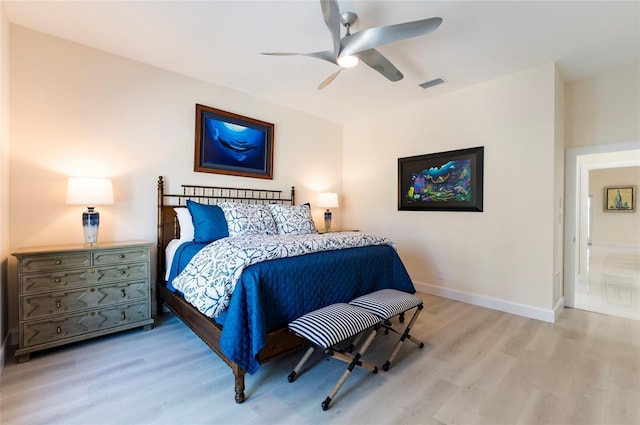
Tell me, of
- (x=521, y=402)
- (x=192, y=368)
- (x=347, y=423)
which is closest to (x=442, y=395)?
(x=521, y=402)

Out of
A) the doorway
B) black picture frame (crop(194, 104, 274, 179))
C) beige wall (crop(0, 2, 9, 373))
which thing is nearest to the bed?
black picture frame (crop(194, 104, 274, 179))

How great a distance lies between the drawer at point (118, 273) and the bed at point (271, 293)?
0.25 metres

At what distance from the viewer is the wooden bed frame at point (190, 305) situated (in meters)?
1.86

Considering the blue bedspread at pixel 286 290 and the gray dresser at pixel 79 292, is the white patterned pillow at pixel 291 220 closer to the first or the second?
the blue bedspread at pixel 286 290

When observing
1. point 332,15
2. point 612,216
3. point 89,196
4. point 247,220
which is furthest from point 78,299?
point 612,216

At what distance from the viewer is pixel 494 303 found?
3414 millimetres

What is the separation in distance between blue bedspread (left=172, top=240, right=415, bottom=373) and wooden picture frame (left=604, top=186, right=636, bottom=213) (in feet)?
32.6

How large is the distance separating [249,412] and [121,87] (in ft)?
10.6

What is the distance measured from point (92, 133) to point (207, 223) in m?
1.41

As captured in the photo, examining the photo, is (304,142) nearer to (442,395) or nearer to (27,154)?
(27,154)

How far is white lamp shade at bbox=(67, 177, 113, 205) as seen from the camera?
2424mm

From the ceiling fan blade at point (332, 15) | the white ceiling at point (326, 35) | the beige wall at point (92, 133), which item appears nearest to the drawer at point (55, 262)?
the beige wall at point (92, 133)

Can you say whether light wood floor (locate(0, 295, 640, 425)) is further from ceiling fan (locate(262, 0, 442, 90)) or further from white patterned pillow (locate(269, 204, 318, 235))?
ceiling fan (locate(262, 0, 442, 90))

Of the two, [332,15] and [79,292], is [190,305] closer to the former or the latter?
[79,292]
